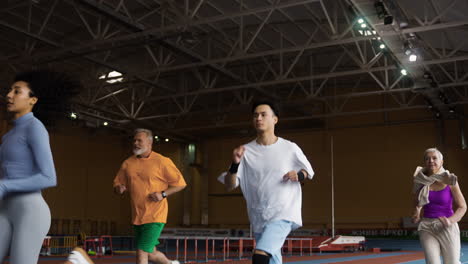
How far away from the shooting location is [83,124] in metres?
29.4

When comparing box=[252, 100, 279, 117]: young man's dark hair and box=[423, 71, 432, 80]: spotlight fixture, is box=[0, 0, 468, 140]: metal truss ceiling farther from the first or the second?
box=[252, 100, 279, 117]: young man's dark hair

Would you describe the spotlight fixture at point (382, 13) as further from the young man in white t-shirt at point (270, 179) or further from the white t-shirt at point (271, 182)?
the white t-shirt at point (271, 182)

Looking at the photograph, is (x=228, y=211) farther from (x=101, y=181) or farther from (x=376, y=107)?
(x=376, y=107)

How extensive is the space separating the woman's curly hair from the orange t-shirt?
319cm

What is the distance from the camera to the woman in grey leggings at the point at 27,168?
3176 mm

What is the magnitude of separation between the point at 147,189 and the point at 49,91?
3.37 meters

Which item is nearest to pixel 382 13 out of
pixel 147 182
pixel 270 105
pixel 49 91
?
pixel 147 182

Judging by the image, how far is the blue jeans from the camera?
173 inches

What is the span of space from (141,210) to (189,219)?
25.4 meters

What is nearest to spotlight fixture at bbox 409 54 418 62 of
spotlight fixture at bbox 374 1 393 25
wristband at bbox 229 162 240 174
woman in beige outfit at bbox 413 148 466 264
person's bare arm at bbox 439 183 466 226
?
spotlight fixture at bbox 374 1 393 25

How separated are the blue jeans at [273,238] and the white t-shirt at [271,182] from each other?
5 cm

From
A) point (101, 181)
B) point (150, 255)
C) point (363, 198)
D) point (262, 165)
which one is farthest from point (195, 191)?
point (262, 165)

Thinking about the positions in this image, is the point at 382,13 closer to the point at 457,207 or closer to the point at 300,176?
the point at 457,207

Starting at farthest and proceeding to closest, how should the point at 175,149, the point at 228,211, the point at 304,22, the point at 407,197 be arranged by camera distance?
the point at 175,149, the point at 228,211, the point at 407,197, the point at 304,22
